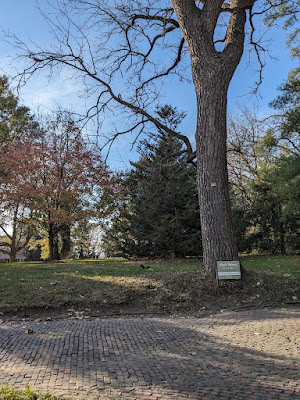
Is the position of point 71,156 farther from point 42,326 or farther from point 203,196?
point 42,326

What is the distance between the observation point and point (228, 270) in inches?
294

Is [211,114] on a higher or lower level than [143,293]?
higher

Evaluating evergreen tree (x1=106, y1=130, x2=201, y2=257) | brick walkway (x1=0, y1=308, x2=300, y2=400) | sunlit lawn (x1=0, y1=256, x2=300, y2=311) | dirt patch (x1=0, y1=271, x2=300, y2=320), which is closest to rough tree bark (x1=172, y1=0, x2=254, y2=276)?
dirt patch (x1=0, y1=271, x2=300, y2=320)

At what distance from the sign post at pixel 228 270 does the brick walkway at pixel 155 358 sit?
5.64 ft

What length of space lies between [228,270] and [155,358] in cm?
408

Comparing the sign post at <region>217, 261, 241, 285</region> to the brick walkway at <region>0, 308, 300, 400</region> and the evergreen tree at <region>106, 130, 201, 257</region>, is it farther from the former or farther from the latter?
the evergreen tree at <region>106, 130, 201, 257</region>

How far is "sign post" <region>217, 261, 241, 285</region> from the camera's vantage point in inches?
292

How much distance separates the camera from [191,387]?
118 inches

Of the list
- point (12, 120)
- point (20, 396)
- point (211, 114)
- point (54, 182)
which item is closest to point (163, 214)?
point (54, 182)

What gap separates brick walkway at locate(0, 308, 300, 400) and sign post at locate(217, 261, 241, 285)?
172cm

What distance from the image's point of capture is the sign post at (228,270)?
741 centimetres

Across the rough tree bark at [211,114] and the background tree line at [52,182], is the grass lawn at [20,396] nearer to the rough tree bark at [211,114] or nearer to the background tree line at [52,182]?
the rough tree bark at [211,114]

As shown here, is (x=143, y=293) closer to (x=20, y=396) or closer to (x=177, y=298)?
(x=177, y=298)

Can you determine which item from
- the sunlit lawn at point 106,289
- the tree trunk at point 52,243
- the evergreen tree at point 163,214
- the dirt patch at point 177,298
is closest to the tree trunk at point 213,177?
the dirt patch at point 177,298
